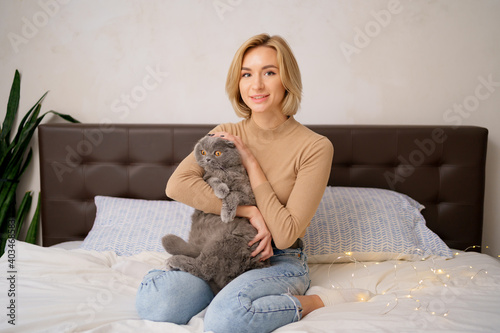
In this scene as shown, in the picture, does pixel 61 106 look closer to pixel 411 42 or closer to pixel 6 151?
pixel 6 151

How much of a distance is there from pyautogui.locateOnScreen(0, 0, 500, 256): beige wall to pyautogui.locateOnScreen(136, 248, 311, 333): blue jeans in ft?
4.06

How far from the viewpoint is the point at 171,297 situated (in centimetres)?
129

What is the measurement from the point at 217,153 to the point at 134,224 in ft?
2.73

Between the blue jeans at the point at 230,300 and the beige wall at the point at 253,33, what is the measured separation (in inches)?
48.8

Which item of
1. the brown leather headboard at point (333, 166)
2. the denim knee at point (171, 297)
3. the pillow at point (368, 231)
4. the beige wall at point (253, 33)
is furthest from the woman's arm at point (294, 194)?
the beige wall at point (253, 33)

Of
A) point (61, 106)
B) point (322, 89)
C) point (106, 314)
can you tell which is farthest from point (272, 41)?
point (61, 106)

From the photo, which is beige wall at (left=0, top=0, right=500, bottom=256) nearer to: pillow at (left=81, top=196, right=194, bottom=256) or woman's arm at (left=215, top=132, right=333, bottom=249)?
pillow at (left=81, top=196, right=194, bottom=256)

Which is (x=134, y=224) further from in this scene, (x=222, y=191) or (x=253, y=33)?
(x=253, y=33)

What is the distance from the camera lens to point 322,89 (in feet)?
7.79

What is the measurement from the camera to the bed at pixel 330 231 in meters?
1.29

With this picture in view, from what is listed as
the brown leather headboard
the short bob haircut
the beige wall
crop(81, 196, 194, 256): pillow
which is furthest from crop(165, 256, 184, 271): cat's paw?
the beige wall

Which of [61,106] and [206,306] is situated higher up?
[61,106]

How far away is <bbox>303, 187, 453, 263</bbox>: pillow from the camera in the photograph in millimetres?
1877

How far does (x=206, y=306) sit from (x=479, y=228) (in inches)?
64.7
